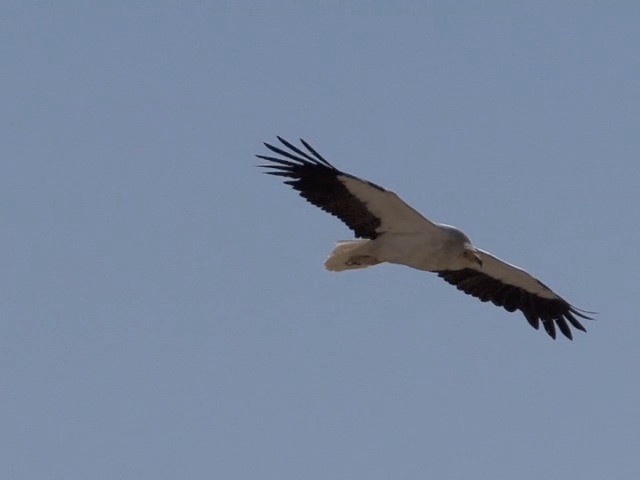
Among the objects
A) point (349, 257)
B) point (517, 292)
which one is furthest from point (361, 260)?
point (517, 292)

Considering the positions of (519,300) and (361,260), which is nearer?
(361,260)

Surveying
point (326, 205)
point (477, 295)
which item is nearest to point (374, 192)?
point (326, 205)

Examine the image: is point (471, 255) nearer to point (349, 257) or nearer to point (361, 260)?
point (361, 260)

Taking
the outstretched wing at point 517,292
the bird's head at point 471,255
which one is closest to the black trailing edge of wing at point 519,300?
the outstretched wing at point 517,292

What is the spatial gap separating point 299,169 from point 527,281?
3.61 metres

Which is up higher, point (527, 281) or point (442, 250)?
point (527, 281)

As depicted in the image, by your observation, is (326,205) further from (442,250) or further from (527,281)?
(527,281)

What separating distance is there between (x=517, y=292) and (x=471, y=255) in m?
2.27

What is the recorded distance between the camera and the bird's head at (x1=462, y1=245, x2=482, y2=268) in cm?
1463

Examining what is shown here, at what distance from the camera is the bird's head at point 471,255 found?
48.0ft

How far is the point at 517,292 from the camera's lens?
16781mm

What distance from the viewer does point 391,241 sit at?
14672 mm

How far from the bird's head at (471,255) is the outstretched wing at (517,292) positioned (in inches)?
51.3

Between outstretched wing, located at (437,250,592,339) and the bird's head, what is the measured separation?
1304 mm
